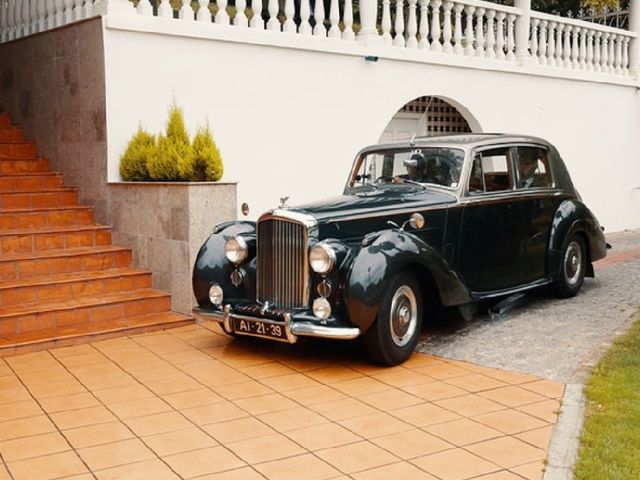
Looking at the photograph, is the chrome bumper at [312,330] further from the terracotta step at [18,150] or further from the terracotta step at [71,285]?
the terracotta step at [18,150]

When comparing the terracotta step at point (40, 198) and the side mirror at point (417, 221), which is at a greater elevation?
the terracotta step at point (40, 198)

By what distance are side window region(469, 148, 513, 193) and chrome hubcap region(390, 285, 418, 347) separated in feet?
4.73

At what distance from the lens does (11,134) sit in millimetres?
9727

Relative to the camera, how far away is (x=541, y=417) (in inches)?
192

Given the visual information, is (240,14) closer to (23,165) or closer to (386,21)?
(386,21)

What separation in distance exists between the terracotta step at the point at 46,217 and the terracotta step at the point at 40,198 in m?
0.19

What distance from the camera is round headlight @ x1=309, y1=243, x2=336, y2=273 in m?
5.78

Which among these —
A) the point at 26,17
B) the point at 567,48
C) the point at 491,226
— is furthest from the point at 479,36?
the point at 26,17

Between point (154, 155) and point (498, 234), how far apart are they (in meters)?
3.36

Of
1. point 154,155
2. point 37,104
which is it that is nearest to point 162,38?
point 154,155

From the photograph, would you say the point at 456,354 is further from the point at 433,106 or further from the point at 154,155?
the point at 433,106

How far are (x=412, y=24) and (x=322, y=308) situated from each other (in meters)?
6.44

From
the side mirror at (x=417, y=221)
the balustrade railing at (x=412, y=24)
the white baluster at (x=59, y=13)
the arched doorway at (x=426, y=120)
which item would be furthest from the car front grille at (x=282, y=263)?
the arched doorway at (x=426, y=120)

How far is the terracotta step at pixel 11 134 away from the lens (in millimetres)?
9641
